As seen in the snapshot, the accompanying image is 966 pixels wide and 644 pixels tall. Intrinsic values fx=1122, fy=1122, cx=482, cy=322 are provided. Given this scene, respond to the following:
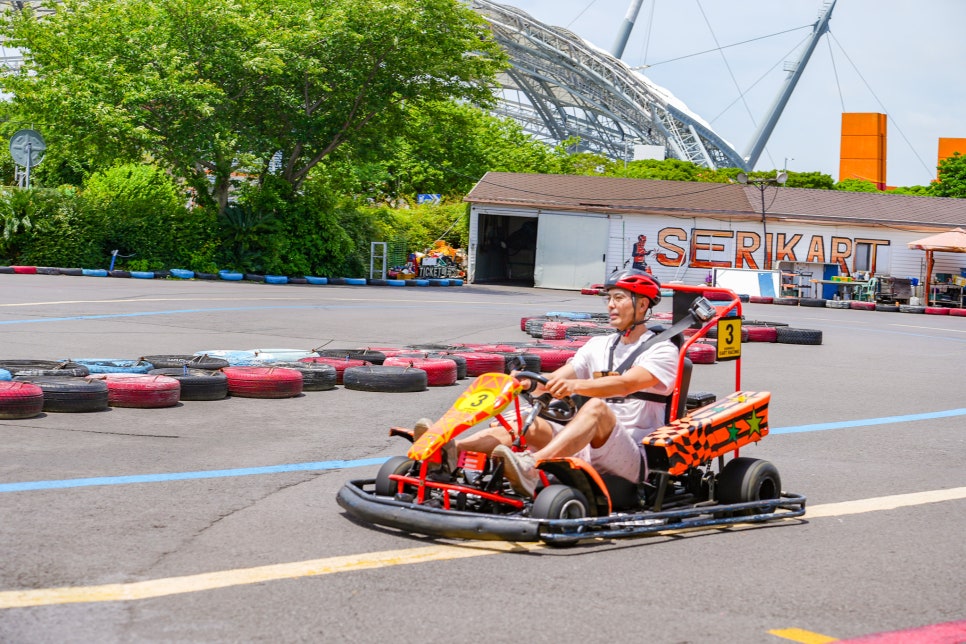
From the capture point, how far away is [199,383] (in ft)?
31.1

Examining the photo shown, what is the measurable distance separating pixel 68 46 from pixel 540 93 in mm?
61367

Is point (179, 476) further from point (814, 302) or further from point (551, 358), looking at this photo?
point (814, 302)

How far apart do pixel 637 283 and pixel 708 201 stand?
36295mm

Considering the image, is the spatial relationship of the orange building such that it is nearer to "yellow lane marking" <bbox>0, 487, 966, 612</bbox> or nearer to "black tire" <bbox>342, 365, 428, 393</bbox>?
"black tire" <bbox>342, 365, 428, 393</bbox>

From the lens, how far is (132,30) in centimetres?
3092

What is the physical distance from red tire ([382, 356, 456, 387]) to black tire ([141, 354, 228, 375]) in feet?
6.12

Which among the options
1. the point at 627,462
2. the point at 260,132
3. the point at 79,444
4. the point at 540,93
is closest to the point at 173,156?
the point at 260,132

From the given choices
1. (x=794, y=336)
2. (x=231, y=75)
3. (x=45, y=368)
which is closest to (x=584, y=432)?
(x=45, y=368)

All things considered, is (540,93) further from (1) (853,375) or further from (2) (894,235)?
(1) (853,375)

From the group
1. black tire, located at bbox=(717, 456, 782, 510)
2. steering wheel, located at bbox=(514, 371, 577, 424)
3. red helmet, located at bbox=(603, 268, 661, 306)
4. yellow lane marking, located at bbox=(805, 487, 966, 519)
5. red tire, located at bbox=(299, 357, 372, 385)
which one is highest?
red helmet, located at bbox=(603, 268, 661, 306)

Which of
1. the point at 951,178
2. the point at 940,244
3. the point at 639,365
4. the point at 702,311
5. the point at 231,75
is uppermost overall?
the point at 951,178

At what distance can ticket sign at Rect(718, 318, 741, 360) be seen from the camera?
6.32m

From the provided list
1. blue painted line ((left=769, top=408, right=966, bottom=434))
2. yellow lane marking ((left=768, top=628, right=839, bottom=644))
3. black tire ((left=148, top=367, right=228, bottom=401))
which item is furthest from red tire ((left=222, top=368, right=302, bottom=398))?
yellow lane marking ((left=768, top=628, right=839, bottom=644))

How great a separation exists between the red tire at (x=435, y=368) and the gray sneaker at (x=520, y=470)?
5914 mm
